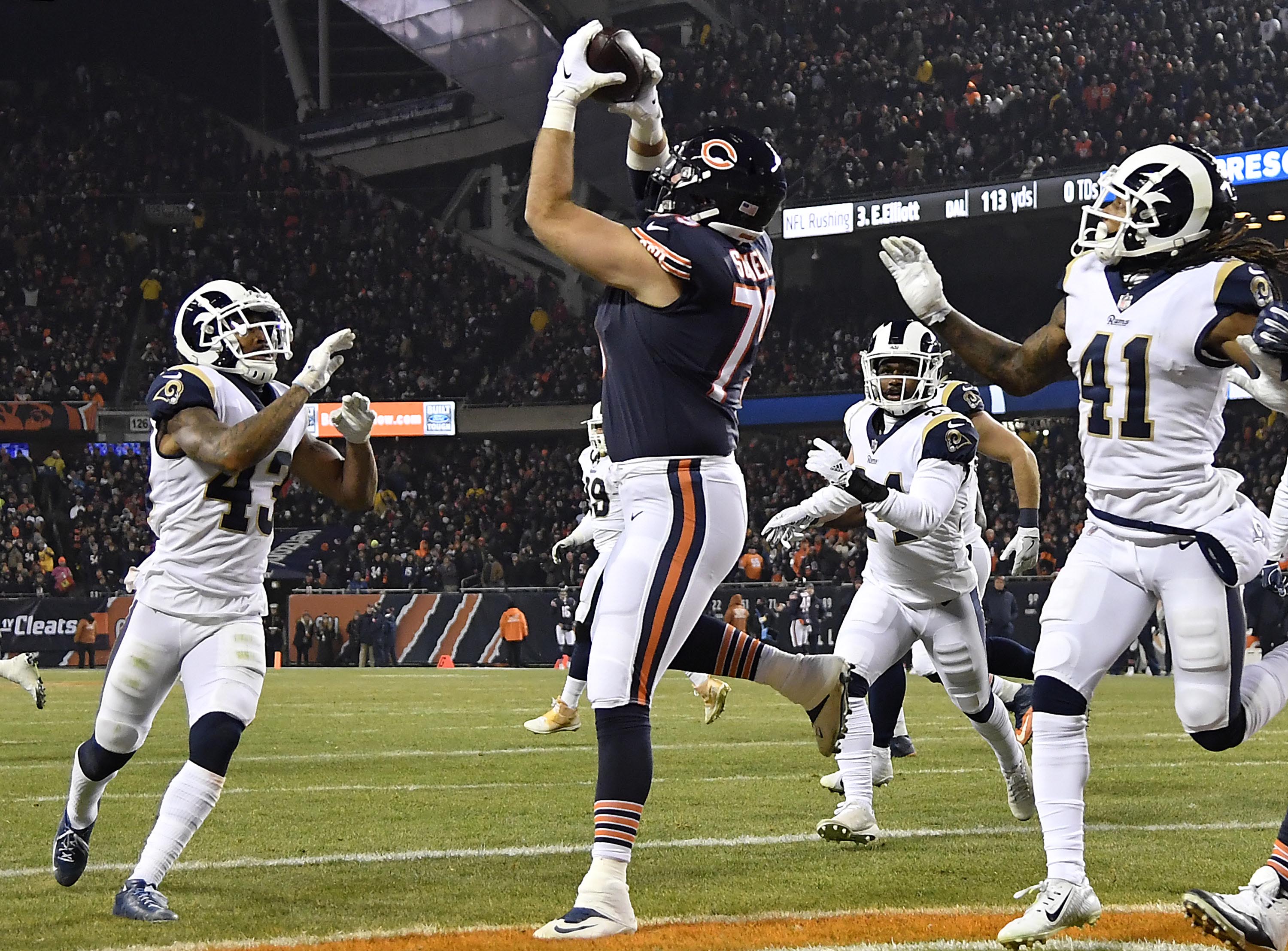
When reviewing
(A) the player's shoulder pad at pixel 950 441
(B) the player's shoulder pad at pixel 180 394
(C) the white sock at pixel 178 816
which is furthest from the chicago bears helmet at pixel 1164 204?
(C) the white sock at pixel 178 816

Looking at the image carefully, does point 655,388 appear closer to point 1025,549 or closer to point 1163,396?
point 1163,396

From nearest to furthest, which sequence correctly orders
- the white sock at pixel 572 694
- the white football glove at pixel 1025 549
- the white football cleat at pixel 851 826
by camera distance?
the white football cleat at pixel 851 826 < the white football glove at pixel 1025 549 < the white sock at pixel 572 694

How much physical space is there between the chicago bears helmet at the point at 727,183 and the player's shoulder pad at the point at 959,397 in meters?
2.46

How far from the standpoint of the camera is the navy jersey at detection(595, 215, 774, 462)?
4.12 metres

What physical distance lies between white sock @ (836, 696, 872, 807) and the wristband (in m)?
2.83

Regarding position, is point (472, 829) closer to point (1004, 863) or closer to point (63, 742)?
point (1004, 863)

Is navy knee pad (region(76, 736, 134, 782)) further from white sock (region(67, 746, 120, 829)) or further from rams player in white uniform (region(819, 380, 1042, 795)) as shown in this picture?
rams player in white uniform (region(819, 380, 1042, 795))

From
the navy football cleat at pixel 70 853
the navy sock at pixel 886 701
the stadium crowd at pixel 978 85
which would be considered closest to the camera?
the navy football cleat at pixel 70 853

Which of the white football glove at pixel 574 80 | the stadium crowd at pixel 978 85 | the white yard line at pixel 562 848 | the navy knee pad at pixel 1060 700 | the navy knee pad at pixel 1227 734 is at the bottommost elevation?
the white yard line at pixel 562 848

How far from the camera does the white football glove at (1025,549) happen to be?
705 cm

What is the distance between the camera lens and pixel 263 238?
1377 inches

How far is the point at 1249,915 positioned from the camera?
12.0ft

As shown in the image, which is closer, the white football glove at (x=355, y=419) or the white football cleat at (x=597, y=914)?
the white football cleat at (x=597, y=914)

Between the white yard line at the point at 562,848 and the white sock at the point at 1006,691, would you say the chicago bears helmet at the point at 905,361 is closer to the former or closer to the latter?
the white yard line at the point at 562,848
